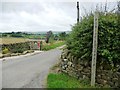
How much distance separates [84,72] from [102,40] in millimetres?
1336

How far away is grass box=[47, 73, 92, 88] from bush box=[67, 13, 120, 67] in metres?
0.88

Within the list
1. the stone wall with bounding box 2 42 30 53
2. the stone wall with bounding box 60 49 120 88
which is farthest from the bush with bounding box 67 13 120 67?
the stone wall with bounding box 2 42 30 53

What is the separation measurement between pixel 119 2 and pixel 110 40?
187cm

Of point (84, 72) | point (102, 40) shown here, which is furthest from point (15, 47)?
point (102, 40)

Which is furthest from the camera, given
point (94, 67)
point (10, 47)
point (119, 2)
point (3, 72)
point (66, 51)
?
point (10, 47)

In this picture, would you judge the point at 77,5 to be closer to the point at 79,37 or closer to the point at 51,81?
the point at 79,37

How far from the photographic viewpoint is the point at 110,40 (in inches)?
386

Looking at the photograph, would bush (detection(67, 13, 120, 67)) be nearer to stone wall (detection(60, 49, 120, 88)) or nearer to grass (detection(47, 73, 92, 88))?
stone wall (detection(60, 49, 120, 88))

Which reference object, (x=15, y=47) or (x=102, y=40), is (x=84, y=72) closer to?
(x=102, y=40)

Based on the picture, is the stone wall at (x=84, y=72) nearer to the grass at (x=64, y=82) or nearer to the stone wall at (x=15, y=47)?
the grass at (x=64, y=82)

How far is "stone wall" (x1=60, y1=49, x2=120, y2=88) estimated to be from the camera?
9367 millimetres

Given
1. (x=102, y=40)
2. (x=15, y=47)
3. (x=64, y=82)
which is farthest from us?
(x=15, y=47)

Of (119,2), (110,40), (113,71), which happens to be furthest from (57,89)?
(119,2)

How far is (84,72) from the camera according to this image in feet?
32.8
